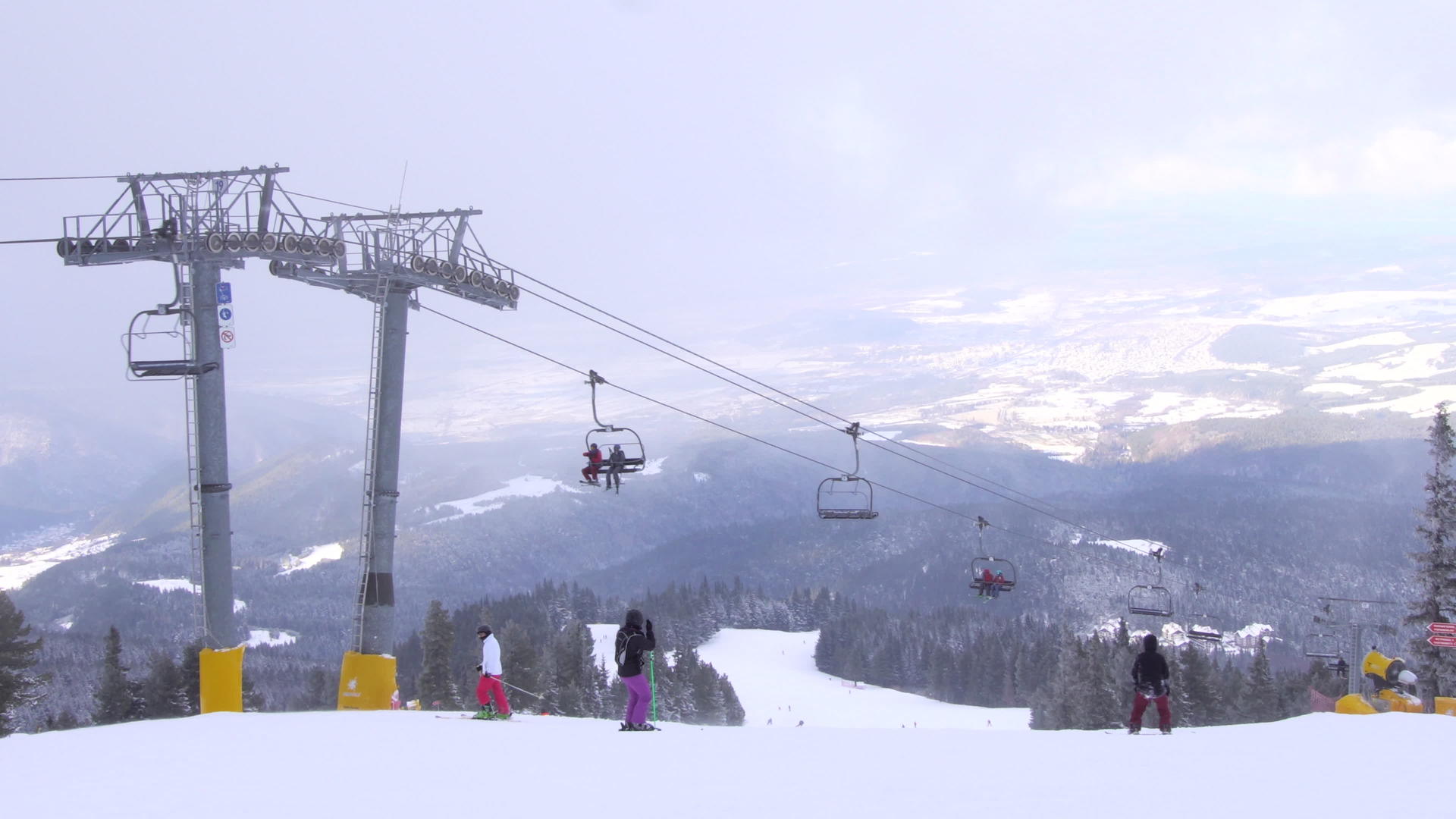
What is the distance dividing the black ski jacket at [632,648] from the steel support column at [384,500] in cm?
886

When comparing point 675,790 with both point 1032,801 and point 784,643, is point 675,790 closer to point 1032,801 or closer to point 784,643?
point 1032,801

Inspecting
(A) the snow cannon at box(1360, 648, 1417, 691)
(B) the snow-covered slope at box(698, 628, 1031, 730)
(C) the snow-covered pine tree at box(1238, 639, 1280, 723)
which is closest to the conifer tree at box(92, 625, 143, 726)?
(A) the snow cannon at box(1360, 648, 1417, 691)

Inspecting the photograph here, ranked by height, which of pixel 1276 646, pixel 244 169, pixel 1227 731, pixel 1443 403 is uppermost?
pixel 244 169

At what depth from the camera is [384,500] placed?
81.8 ft

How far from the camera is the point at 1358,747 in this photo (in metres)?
17.7

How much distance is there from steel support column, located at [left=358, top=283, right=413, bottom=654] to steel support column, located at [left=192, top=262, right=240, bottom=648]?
2787mm

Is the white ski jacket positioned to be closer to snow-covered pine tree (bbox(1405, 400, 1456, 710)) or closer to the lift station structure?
the lift station structure

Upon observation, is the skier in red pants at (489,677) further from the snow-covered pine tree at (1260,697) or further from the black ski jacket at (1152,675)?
the snow-covered pine tree at (1260,697)

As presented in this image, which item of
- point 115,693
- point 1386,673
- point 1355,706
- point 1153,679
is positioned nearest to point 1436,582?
point 1386,673

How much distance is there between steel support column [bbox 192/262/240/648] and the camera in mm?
24062

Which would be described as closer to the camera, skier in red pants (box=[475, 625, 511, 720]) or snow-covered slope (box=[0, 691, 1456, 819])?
snow-covered slope (box=[0, 691, 1456, 819])

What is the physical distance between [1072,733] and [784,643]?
560 feet

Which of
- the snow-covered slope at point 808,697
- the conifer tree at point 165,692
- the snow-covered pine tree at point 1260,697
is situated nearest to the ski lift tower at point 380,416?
the conifer tree at point 165,692

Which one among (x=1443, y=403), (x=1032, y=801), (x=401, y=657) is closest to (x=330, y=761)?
(x=1032, y=801)
